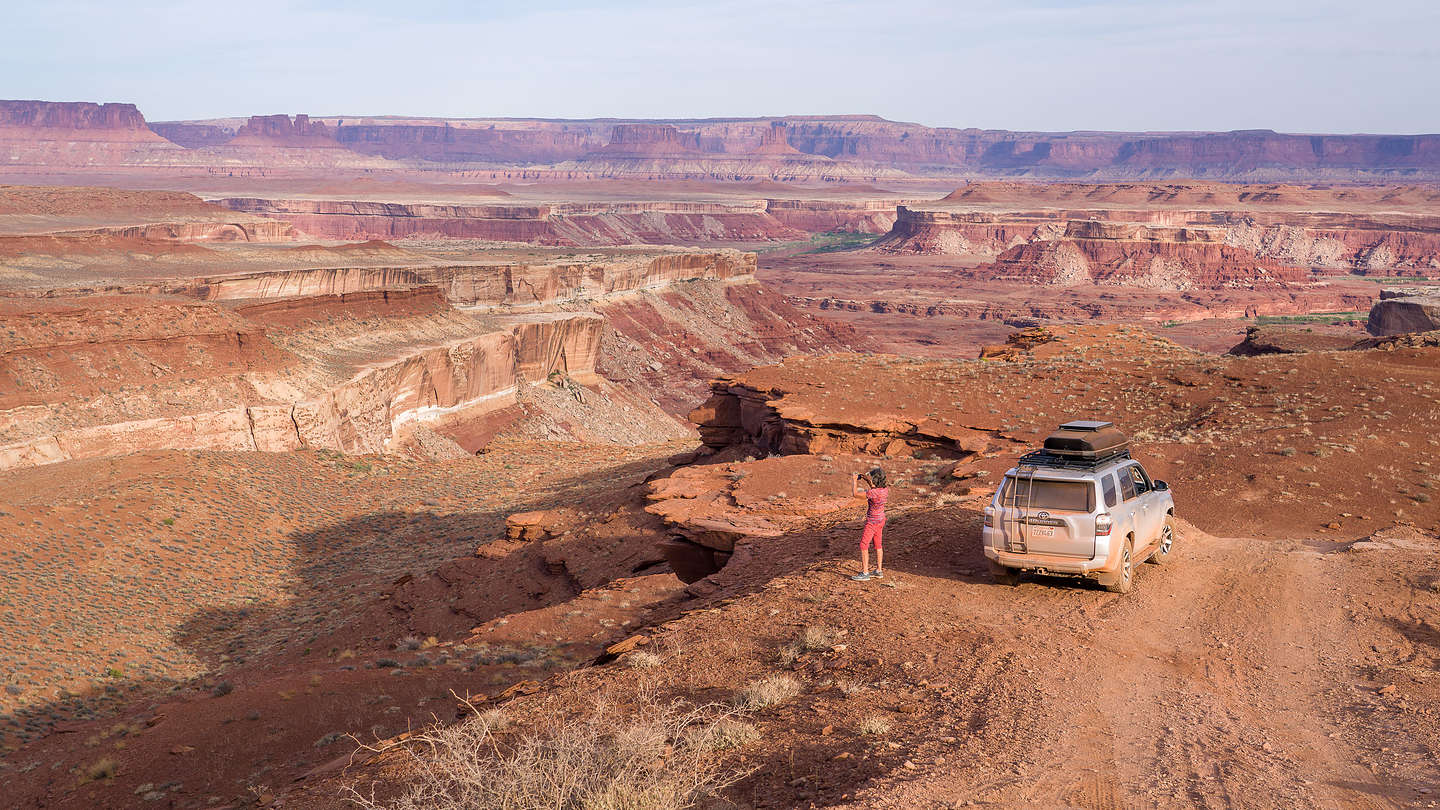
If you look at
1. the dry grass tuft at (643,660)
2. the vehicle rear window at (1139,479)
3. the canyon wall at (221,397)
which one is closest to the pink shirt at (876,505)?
the vehicle rear window at (1139,479)

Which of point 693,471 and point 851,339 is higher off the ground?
point 693,471

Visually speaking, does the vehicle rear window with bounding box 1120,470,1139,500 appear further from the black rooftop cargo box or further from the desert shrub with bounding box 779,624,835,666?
the desert shrub with bounding box 779,624,835,666

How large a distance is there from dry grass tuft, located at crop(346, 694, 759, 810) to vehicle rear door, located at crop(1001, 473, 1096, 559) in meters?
4.82

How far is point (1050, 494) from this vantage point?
11.7 m

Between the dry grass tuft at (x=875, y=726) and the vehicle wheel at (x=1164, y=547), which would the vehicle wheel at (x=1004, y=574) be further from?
the dry grass tuft at (x=875, y=726)

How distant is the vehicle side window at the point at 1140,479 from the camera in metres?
12.8

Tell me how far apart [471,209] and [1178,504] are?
178948 mm

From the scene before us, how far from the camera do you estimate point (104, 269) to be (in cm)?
6600

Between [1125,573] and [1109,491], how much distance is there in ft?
3.12

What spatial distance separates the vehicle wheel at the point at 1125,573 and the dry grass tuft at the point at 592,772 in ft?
18.3

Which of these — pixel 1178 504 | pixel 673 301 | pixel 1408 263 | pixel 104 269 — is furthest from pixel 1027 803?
pixel 1408 263

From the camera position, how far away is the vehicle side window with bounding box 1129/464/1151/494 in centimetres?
1277

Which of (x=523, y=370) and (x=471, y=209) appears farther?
(x=471, y=209)

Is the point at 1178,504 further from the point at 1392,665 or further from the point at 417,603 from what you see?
the point at 417,603
